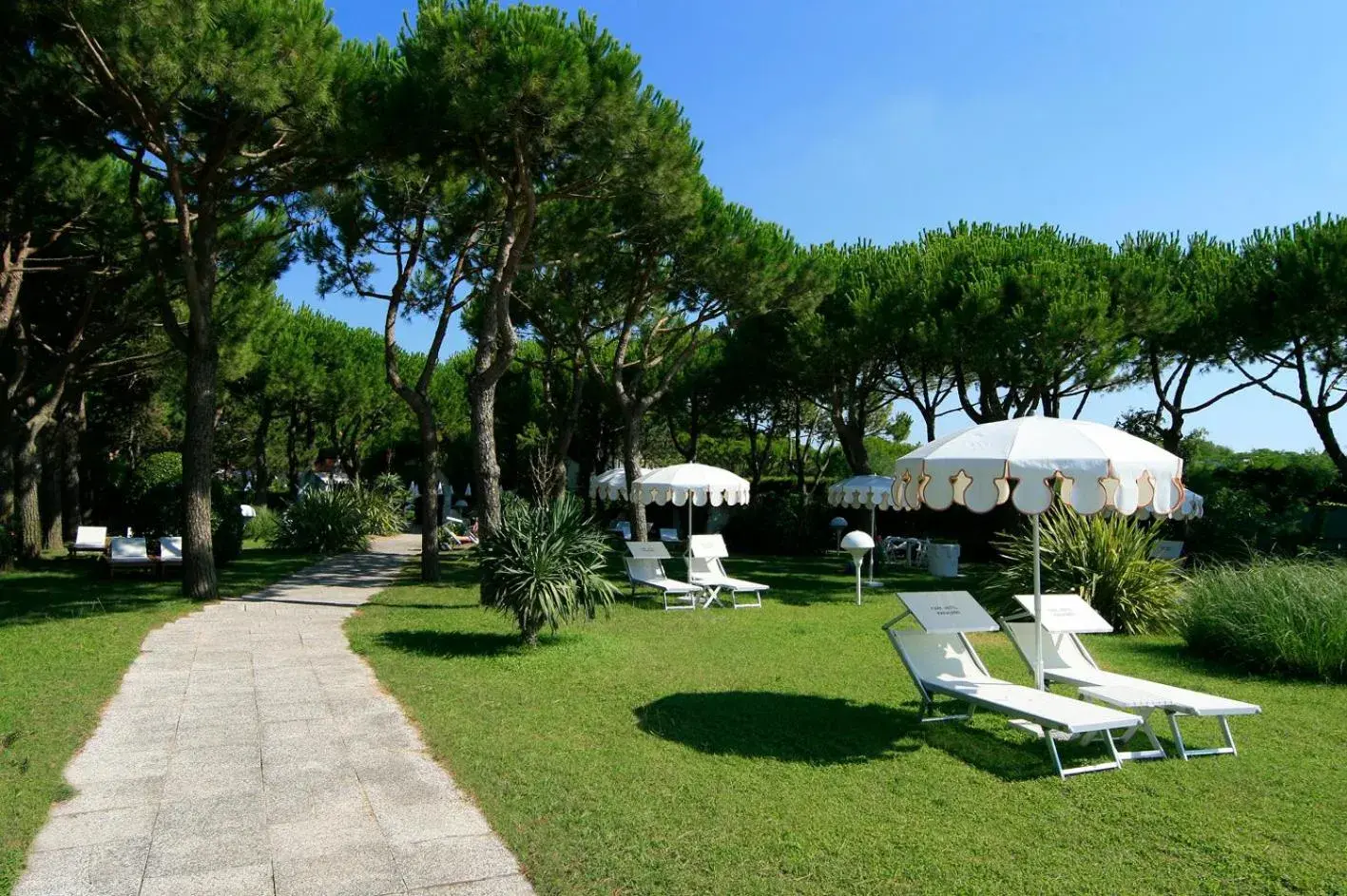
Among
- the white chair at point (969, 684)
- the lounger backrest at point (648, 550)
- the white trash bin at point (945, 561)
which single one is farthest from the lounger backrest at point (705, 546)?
the white chair at point (969, 684)

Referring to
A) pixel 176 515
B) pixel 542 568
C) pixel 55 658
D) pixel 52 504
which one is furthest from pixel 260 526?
pixel 542 568

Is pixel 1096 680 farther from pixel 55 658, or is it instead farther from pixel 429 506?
pixel 429 506

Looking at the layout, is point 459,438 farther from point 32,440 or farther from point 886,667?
point 886,667

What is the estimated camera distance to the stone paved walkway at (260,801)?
3.51 meters

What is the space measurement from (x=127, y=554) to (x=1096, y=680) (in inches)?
506

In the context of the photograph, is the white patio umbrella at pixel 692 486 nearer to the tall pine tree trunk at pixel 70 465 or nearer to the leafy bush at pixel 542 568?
the leafy bush at pixel 542 568

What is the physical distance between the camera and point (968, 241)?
17.0 m

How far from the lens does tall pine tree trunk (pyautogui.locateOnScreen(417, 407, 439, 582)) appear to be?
13.6 m

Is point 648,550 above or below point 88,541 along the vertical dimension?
below

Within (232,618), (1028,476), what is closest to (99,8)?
(232,618)

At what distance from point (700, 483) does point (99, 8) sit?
8.39 metres

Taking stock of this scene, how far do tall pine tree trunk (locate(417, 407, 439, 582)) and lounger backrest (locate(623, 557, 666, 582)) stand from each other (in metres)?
3.14

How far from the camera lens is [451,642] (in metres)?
8.63

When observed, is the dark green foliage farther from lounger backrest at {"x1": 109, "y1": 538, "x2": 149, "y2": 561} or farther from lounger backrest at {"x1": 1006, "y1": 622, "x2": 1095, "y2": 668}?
lounger backrest at {"x1": 1006, "y1": 622, "x2": 1095, "y2": 668}
